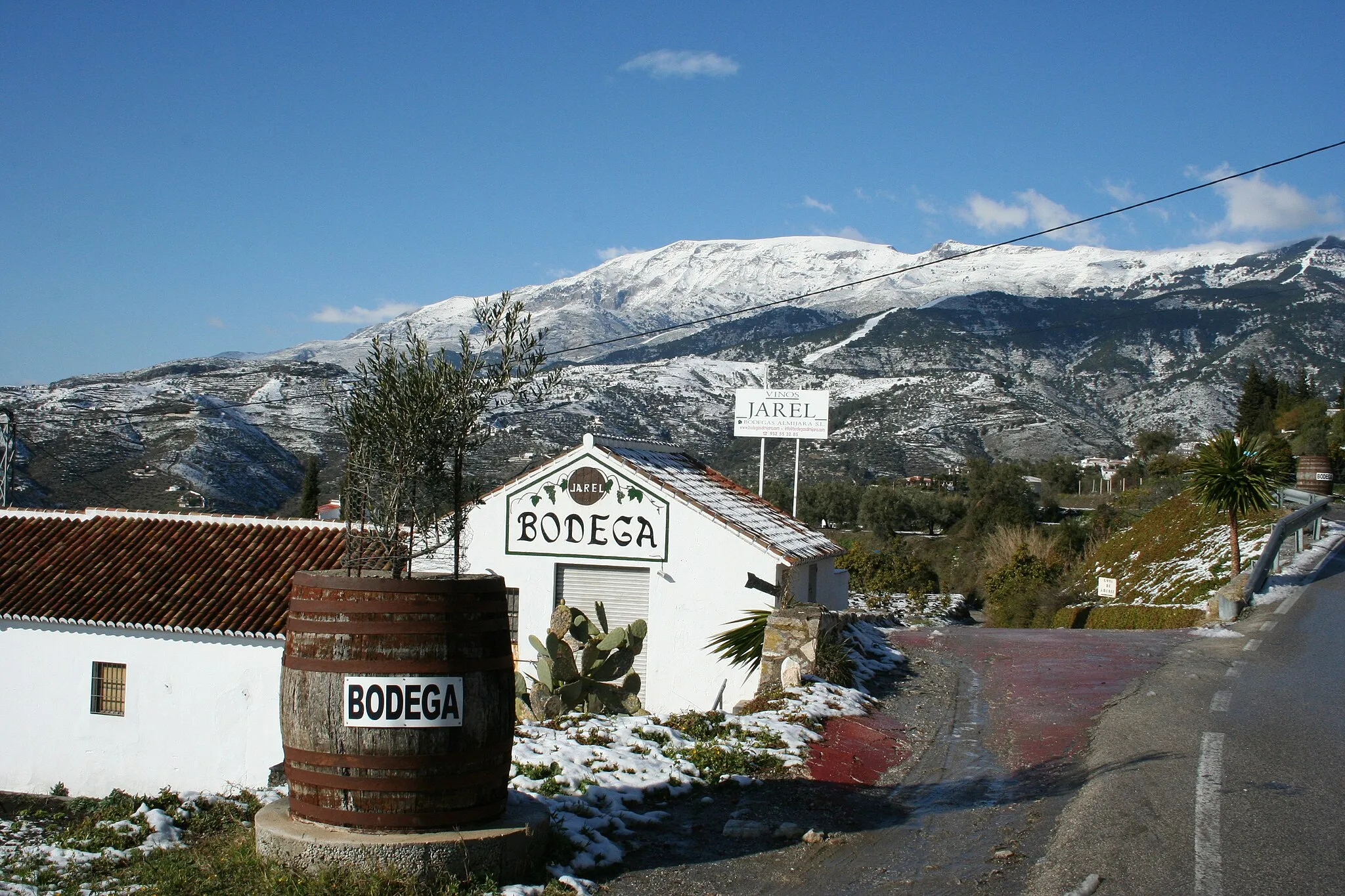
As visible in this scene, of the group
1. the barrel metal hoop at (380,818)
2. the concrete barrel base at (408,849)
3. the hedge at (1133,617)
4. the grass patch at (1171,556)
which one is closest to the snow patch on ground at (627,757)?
the concrete barrel base at (408,849)

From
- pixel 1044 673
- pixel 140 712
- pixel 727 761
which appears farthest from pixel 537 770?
pixel 140 712

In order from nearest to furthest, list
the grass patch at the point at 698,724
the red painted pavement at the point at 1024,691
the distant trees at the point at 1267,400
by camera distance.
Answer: the red painted pavement at the point at 1024,691
the grass patch at the point at 698,724
the distant trees at the point at 1267,400

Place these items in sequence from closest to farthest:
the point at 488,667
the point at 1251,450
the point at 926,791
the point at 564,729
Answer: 1. the point at 488,667
2. the point at 926,791
3. the point at 564,729
4. the point at 1251,450

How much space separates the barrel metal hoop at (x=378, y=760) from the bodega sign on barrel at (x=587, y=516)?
11852mm

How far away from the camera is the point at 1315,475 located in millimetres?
40812

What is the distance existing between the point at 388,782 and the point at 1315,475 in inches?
1702

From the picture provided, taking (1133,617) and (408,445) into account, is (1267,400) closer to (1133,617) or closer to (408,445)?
(1133,617)

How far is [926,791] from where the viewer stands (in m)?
8.21

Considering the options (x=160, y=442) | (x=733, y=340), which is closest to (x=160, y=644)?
(x=160, y=442)

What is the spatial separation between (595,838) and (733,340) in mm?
154937

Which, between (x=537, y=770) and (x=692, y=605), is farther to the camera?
(x=692, y=605)

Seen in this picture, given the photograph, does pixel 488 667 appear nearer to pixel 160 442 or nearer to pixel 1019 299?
pixel 160 442

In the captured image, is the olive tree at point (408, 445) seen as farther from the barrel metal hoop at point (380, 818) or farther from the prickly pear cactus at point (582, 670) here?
the prickly pear cactus at point (582, 670)

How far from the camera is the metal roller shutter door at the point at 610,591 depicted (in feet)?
58.2
